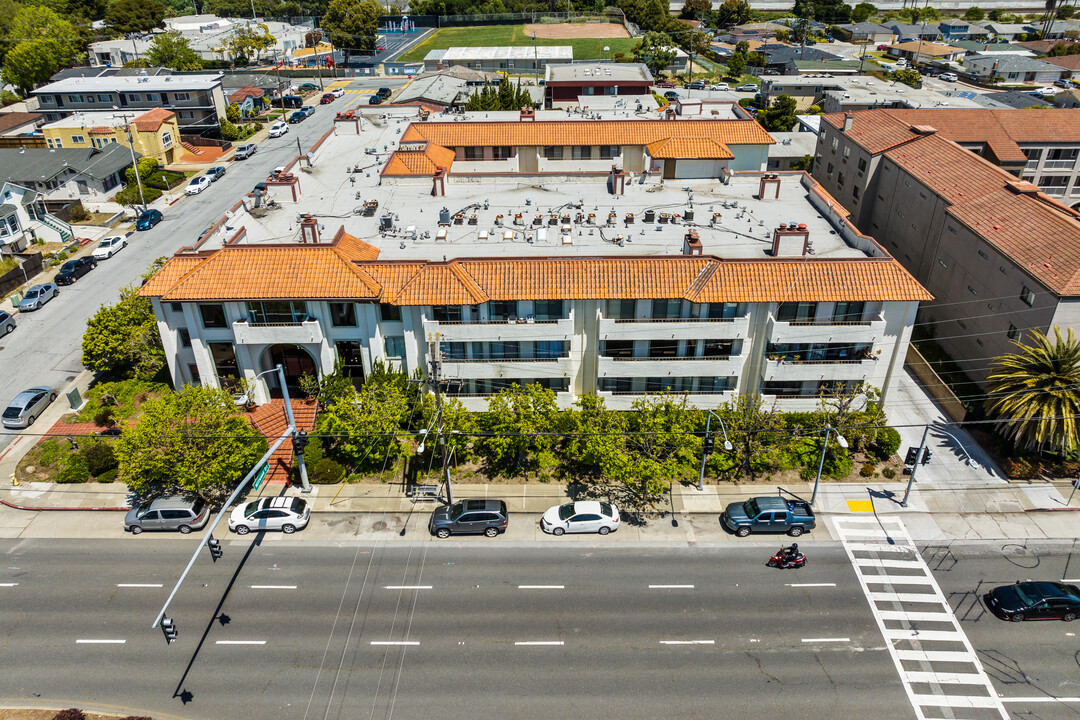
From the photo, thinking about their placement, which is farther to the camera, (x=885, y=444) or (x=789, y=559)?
(x=885, y=444)

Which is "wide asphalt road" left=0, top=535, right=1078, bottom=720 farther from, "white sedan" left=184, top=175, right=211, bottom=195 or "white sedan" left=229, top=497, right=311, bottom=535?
"white sedan" left=184, top=175, right=211, bottom=195

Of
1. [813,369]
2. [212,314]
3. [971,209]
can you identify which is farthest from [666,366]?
[971,209]

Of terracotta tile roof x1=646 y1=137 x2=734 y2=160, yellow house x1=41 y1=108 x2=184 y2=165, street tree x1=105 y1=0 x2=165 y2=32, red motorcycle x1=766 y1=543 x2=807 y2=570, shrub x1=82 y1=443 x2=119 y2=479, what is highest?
street tree x1=105 y1=0 x2=165 y2=32

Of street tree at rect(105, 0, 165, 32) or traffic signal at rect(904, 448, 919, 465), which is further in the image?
street tree at rect(105, 0, 165, 32)

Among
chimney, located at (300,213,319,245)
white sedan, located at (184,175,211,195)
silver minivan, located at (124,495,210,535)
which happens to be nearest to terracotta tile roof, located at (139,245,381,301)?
chimney, located at (300,213,319,245)

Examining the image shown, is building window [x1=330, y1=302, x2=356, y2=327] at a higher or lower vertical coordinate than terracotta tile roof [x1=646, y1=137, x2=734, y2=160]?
lower

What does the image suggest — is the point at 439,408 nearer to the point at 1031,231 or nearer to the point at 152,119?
the point at 1031,231
